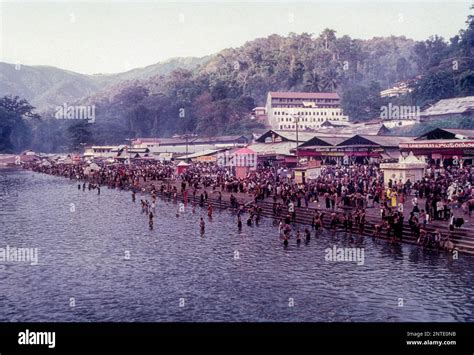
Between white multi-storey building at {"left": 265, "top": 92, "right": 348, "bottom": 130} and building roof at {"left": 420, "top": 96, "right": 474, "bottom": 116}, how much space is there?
134 ft

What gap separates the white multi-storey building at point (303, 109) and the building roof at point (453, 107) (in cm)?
4091

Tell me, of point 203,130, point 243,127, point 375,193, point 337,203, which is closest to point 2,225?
point 337,203

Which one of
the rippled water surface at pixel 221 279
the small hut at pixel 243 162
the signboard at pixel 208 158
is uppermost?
the signboard at pixel 208 158

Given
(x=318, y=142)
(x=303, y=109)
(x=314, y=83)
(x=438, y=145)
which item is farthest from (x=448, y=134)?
(x=314, y=83)

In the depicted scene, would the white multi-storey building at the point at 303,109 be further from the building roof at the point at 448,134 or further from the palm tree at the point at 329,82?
the building roof at the point at 448,134

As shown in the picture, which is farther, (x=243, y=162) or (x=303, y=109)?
(x=303, y=109)

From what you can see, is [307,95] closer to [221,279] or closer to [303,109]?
[303,109]

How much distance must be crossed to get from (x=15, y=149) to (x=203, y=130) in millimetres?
61047

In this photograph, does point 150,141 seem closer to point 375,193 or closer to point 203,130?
point 203,130

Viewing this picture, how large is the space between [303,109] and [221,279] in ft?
326

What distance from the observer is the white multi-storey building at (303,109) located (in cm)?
11481

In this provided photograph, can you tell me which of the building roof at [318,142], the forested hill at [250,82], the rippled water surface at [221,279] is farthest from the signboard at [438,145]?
the forested hill at [250,82]

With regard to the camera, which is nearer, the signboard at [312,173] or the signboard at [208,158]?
the signboard at [312,173]

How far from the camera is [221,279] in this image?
1889 cm
